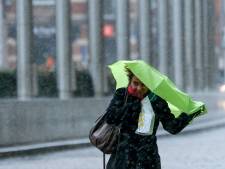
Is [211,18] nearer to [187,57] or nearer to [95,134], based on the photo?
[187,57]

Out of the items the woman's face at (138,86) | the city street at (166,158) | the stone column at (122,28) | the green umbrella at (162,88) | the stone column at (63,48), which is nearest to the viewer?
the green umbrella at (162,88)

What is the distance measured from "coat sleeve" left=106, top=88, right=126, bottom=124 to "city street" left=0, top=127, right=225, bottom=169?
704 cm

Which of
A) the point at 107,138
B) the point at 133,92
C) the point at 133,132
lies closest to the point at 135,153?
the point at 133,132

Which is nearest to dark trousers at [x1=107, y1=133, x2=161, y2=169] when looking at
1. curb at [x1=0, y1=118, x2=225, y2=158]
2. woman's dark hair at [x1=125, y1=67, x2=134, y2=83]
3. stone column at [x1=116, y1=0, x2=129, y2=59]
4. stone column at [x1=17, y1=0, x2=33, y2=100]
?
woman's dark hair at [x1=125, y1=67, x2=134, y2=83]

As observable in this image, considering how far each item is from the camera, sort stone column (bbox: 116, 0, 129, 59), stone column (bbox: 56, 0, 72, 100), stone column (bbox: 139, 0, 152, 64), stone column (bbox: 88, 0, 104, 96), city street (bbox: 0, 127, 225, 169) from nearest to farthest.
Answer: city street (bbox: 0, 127, 225, 169), stone column (bbox: 56, 0, 72, 100), stone column (bbox: 88, 0, 104, 96), stone column (bbox: 116, 0, 129, 59), stone column (bbox: 139, 0, 152, 64)

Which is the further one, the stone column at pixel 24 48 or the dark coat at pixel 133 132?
the stone column at pixel 24 48

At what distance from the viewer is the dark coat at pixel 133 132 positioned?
8.86 metres

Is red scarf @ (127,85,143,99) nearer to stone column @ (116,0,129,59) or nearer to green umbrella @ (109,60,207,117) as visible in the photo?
green umbrella @ (109,60,207,117)

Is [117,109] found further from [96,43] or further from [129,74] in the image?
[96,43]

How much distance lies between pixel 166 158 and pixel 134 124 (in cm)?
935

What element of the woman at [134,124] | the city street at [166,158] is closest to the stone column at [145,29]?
the city street at [166,158]

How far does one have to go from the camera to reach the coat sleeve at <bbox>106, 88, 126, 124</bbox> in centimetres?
888

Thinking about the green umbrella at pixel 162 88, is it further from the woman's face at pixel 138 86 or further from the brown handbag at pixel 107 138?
the brown handbag at pixel 107 138

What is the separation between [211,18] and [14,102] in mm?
40432
